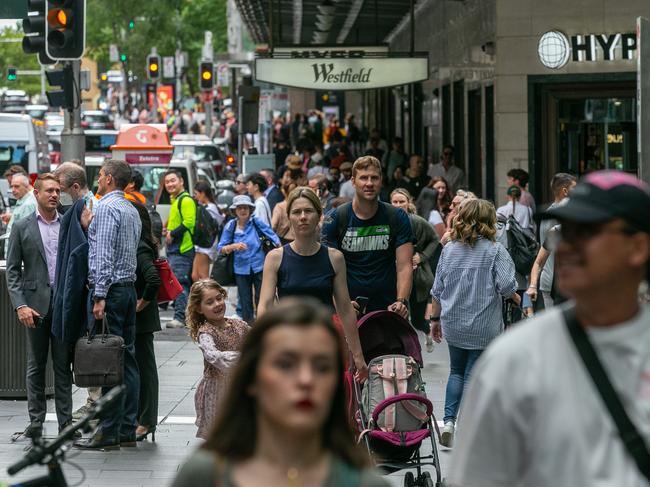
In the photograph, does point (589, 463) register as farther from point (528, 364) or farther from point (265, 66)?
point (265, 66)

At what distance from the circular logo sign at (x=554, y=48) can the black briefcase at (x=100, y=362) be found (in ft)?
33.3

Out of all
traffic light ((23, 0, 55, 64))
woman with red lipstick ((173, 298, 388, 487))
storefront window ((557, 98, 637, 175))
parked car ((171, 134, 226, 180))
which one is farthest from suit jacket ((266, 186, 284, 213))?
woman with red lipstick ((173, 298, 388, 487))

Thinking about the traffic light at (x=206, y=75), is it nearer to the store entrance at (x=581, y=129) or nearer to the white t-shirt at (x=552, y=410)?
the store entrance at (x=581, y=129)

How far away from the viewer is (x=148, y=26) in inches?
2857

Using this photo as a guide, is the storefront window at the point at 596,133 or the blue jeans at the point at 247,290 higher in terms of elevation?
the storefront window at the point at 596,133

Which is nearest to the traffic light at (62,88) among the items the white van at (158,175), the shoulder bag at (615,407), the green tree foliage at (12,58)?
the white van at (158,175)

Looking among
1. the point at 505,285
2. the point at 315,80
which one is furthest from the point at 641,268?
the point at 315,80

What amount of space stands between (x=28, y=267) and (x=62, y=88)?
762 centimetres

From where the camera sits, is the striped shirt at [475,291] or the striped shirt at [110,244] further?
the striped shirt at [475,291]

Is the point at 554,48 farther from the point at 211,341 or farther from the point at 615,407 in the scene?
the point at 615,407

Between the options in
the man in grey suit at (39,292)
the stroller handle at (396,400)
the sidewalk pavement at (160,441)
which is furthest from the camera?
the man in grey suit at (39,292)

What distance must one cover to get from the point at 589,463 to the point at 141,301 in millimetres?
6951

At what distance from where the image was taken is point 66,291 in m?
9.42

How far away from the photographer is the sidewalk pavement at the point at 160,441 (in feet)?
28.7
